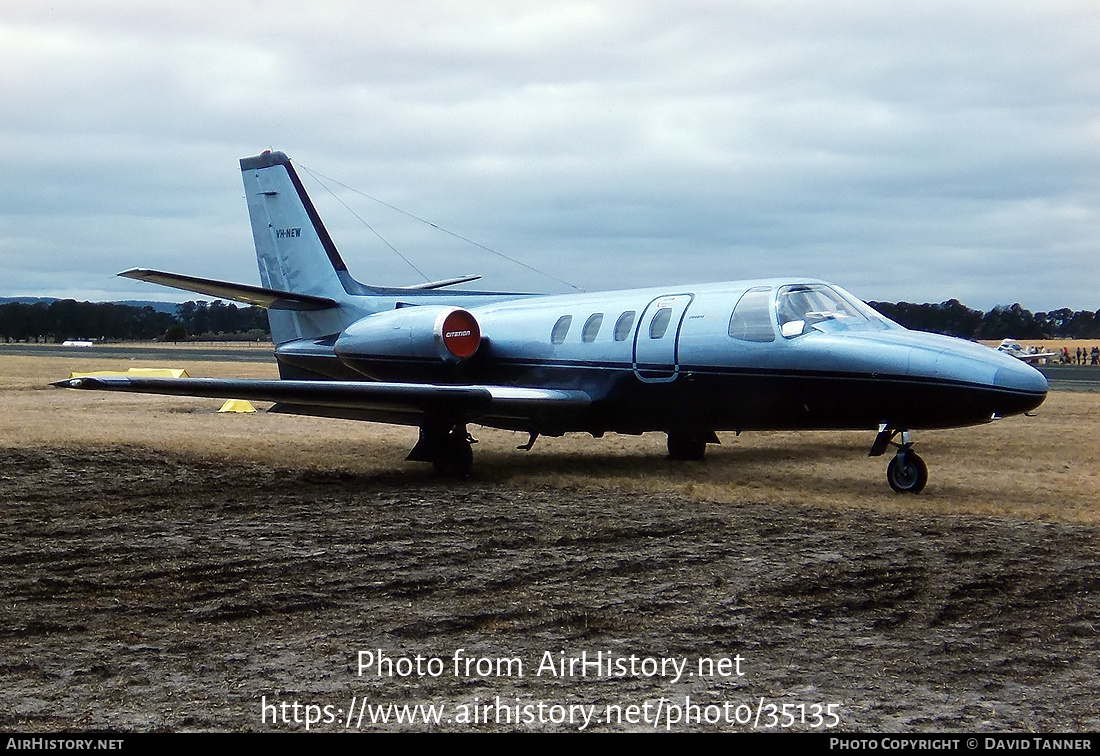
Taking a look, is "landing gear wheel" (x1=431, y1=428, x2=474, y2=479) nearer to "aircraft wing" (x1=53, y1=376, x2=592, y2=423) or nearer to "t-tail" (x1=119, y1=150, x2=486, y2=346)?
"aircraft wing" (x1=53, y1=376, x2=592, y2=423)

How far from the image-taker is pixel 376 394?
12.1m

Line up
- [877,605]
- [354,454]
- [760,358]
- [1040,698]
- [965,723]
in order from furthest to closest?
A: [354,454] < [760,358] < [877,605] < [1040,698] < [965,723]

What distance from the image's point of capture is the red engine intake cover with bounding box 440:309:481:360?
46.4ft

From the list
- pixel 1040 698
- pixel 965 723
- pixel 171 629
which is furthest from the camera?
pixel 171 629

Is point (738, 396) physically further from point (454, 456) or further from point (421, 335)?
point (421, 335)

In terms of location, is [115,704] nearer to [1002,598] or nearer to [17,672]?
[17,672]

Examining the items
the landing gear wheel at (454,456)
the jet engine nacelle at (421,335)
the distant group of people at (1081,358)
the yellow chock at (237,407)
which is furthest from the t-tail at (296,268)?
the distant group of people at (1081,358)

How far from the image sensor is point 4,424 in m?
17.5

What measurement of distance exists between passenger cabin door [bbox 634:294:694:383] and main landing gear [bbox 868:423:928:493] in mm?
2417

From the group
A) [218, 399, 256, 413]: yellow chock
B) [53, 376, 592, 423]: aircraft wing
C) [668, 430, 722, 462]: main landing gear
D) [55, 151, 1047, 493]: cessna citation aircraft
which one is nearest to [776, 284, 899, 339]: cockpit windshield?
[55, 151, 1047, 493]: cessna citation aircraft

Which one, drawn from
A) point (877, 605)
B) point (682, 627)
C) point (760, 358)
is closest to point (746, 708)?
point (682, 627)

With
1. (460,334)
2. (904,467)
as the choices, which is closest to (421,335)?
(460,334)

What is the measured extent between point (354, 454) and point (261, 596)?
9.07m

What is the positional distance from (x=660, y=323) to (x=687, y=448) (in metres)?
2.65
